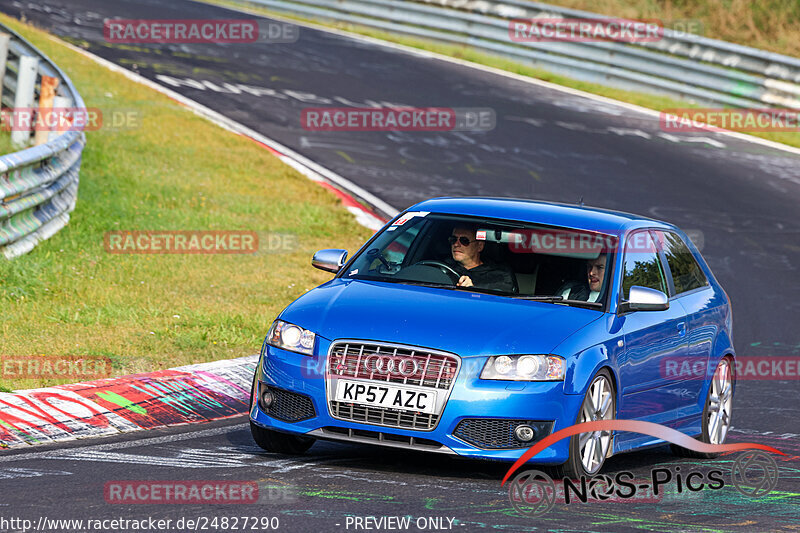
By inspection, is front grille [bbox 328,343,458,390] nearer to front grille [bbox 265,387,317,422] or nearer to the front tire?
front grille [bbox 265,387,317,422]

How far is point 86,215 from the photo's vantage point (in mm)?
14805

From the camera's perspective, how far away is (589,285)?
820 centimetres

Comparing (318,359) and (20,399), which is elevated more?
(318,359)

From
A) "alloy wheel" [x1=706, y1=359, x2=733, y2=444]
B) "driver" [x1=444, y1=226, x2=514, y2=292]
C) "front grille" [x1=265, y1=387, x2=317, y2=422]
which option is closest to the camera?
"front grille" [x1=265, y1=387, x2=317, y2=422]

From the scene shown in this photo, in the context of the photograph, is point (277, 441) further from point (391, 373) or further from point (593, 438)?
point (593, 438)

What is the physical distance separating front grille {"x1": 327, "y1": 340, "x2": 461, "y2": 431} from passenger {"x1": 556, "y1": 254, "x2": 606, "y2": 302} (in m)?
1.39

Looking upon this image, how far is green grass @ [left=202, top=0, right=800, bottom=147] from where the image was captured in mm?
25672

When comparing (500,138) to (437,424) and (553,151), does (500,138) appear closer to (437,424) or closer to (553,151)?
(553,151)

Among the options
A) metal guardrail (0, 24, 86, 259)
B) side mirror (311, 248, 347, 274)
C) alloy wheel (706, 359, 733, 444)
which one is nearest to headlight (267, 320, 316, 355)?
side mirror (311, 248, 347, 274)

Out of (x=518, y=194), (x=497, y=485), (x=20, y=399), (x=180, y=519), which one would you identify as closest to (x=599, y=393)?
(x=497, y=485)

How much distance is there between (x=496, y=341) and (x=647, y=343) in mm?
1439

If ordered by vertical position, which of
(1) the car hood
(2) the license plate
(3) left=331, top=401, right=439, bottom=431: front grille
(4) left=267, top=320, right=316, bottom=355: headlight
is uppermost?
(1) the car hood

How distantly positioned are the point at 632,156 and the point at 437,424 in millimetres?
15061

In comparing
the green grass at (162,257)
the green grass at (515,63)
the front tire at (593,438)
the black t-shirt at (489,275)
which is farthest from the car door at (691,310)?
the green grass at (515,63)
